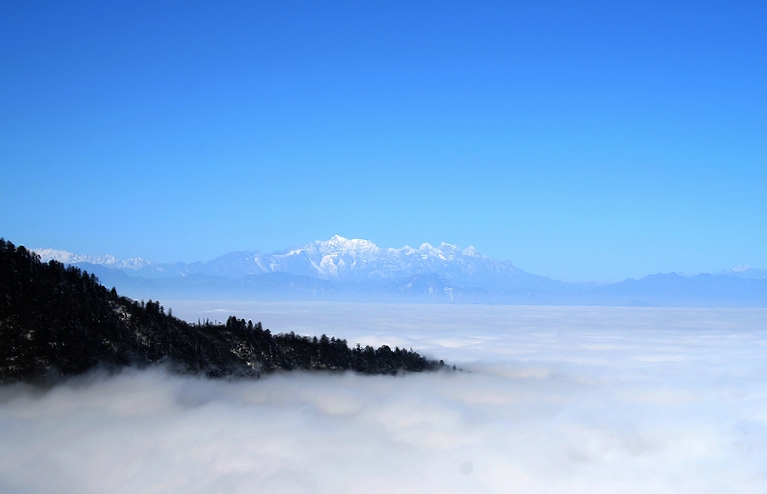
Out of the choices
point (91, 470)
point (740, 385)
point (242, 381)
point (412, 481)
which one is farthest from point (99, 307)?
point (740, 385)

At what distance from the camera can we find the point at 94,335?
134 m

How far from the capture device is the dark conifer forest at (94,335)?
A: 123625 mm

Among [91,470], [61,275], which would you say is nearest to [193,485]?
[91,470]

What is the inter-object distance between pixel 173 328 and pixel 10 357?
40.5 meters

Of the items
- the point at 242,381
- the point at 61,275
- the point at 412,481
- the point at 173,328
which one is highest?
the point at 61,275

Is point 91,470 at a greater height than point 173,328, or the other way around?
point 173,328

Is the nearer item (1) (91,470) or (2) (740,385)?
(1) (91,470)

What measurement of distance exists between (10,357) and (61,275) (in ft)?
88.0

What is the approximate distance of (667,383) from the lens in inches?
7146

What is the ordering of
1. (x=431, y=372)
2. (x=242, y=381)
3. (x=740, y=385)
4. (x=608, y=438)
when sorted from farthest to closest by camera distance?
1. (x=431, y=372)
2. (x=740, y=385)
3. (x=242, y=381)
4. (x=608, y=438)

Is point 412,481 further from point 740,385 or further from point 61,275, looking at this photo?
point 740,385

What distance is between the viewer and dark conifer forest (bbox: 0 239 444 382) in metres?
124

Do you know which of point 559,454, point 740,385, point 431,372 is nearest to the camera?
point 559,454

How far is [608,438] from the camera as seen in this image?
412 feet
